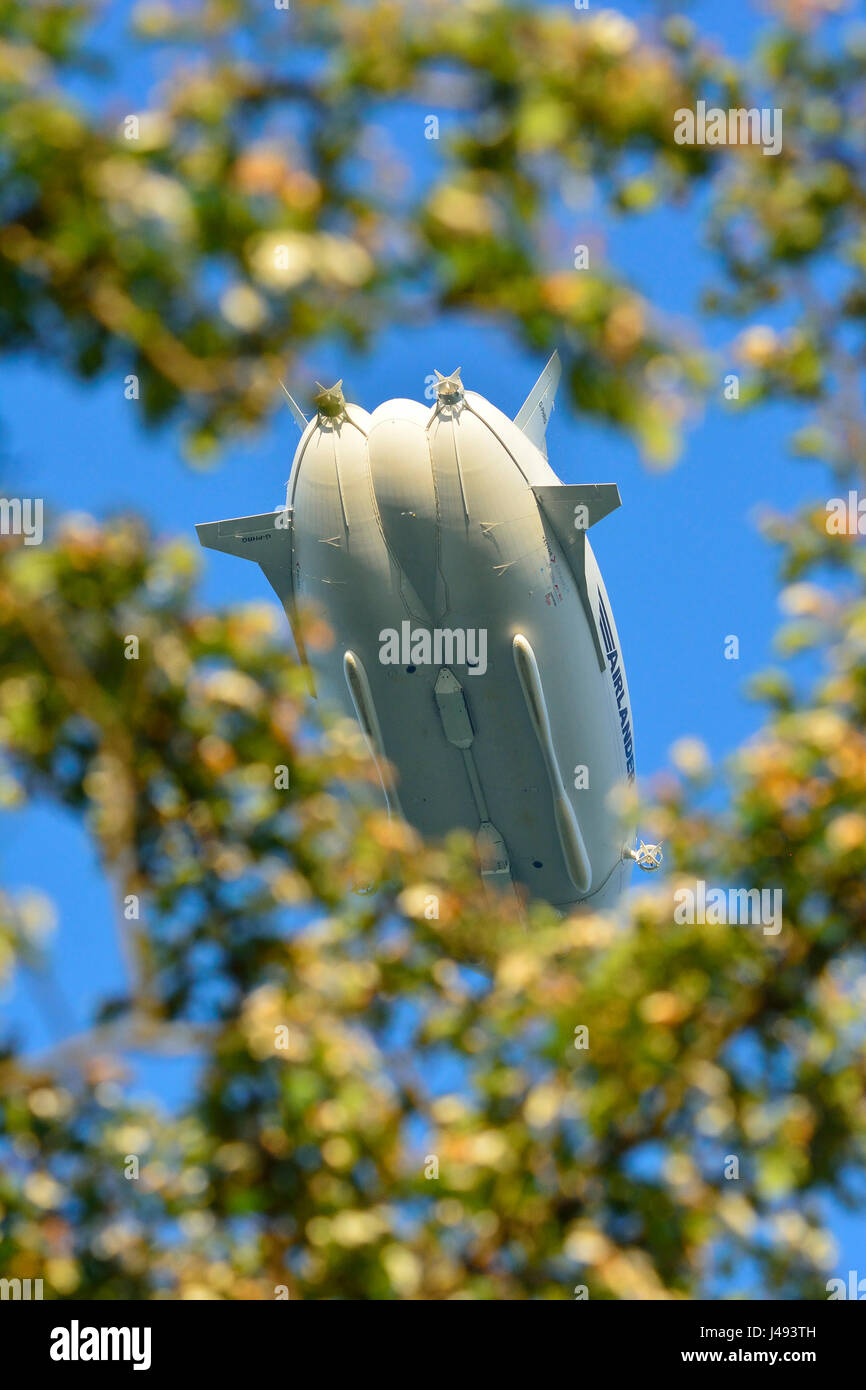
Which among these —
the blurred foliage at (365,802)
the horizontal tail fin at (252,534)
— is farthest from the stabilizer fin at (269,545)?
the blurred foliage at (365,802)

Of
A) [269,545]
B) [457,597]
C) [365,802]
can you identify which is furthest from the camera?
[269,545]

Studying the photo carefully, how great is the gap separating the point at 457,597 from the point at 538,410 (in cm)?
353

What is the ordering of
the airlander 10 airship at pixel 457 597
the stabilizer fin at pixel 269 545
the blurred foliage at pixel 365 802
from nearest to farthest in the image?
the blurred foliage at pixel 365 802, the airlander 10 airship at pixel 457 597, the stabilizer fin at pixel 269 545

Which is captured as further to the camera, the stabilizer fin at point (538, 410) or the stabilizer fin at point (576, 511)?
the stabilizer fin at point (538, 410)

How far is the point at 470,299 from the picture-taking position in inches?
181

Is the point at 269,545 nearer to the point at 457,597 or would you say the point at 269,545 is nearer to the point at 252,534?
the point at 252,534

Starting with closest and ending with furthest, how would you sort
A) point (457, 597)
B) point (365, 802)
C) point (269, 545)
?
point (365, 802) → point (457, 597) → point (269, 545)

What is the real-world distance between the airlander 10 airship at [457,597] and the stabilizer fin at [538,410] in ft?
0.11

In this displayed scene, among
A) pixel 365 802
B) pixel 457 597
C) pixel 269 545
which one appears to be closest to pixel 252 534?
pixel 269 545

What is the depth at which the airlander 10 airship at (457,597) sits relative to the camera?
1914 centimetres

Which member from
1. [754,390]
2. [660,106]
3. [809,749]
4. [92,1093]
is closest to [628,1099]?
[809,749]

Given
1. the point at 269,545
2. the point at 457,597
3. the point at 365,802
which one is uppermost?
the point at 269,545

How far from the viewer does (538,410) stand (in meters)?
21.2

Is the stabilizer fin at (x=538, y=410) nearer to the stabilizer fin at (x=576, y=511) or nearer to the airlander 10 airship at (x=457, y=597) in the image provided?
the airlander 10 airship at (x=457, y=597)
